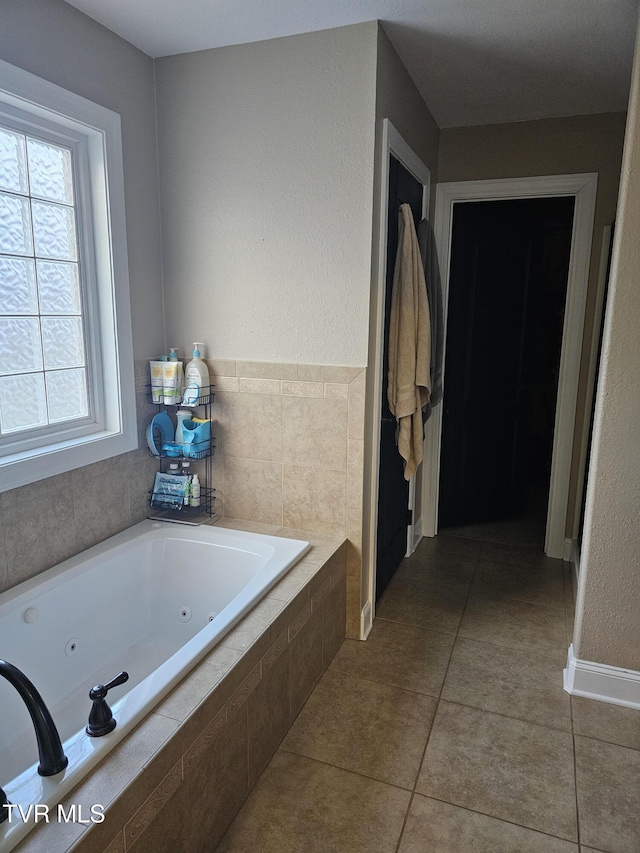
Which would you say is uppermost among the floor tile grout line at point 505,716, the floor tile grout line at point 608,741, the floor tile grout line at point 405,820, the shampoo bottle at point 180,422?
the shampoo bottle at point 180,422

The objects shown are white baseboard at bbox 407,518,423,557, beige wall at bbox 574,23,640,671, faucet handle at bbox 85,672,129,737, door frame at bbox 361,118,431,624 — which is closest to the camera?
faucet handle at bbox 85,672,129,737

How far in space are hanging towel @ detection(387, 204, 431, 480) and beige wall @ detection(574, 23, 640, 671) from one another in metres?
0.83

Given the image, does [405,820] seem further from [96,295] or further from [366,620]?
[96,295]

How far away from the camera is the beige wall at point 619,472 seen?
6.35 ft

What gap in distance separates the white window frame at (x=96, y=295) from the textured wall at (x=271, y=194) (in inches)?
12.4

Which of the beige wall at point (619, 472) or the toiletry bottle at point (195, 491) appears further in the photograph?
the toiletry bottle at point (195, 491)

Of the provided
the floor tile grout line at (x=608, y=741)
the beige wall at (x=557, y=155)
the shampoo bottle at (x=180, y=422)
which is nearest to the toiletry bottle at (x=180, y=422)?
the shampoo bottle at (x=180, y=422)

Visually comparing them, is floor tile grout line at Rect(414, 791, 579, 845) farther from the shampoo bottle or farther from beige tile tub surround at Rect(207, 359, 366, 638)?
the shampoo bottle

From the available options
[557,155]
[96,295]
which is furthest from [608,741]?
[557,155]

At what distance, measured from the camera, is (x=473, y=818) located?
170 cm

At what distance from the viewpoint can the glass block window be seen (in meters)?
2.01

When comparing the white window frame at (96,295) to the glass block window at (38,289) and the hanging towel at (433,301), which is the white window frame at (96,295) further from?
the hanging towel at (433,301)

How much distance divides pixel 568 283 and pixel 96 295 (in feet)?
7.84

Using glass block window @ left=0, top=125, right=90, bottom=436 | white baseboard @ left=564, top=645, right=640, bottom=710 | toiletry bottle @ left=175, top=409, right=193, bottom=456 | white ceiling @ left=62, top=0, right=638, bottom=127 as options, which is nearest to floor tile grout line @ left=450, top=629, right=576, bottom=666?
white baseboard @ left=564, top=645, right=640, bottom=710
